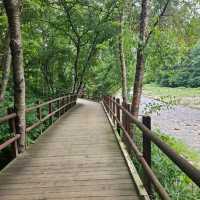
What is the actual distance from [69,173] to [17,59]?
2740 millimetres

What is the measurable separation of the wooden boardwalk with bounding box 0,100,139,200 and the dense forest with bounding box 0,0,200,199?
911 millimetres

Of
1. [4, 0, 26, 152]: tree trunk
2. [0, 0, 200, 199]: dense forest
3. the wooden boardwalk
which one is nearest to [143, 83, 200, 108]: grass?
[0, 0, 200, 199]: dense forest

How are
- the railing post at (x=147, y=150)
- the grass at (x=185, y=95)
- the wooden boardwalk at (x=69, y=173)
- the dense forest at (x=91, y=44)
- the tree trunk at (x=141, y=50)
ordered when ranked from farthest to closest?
the grass at (x=185, y=95)
the tree trunk at (x=141, y=50)
the dense forest at (x=91, y=44)
the wooden boardwalk at (x=69, y=173)
the railing post at (x=147, y=150)

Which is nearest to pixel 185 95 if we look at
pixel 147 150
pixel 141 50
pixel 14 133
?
pixel 141 50

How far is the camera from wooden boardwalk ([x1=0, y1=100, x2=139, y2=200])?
4.49 meters

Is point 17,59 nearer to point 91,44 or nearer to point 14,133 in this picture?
point 14,133

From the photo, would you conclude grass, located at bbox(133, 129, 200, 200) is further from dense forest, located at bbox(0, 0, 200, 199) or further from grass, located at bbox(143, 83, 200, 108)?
grass, located at bbox(143, 83, 200, 108)

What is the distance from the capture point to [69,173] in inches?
216

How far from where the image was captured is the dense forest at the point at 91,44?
292 inches

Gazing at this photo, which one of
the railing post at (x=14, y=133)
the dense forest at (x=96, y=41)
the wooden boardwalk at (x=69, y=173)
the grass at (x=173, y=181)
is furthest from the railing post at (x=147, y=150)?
the dense forest at (x=96, y=41)

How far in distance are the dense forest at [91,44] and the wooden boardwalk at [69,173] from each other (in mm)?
911

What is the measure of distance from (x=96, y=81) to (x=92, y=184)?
108 ft

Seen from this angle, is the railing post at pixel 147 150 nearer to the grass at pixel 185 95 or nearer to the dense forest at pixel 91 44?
the dense forest at pixel 91 44

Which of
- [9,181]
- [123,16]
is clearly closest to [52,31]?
[123,16]
